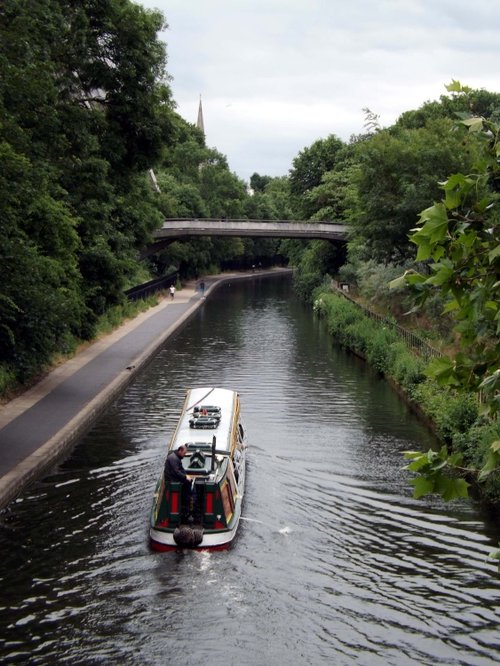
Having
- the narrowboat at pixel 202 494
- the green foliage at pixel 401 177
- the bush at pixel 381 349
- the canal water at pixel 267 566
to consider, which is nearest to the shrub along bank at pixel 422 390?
the bush at pixel 381 349

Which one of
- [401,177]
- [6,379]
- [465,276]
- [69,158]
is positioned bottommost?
[6,379]

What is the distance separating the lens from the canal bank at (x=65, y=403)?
19.7 metres

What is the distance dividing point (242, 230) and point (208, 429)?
167 feet

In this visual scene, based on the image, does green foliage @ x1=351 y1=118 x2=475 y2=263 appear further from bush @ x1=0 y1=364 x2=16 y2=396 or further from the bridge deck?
the bridge deck

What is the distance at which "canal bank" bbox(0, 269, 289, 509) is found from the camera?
64.5ft

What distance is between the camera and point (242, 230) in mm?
68562

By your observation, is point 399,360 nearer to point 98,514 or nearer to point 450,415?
point 450,415

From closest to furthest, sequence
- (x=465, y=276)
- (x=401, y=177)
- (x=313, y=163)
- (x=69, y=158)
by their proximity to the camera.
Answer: (x=465, y=276)
(x=69, y=158)
(x=401, y=177)
(x=313, y=163)

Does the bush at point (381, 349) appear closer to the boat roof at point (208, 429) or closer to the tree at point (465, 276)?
the boat roof at point (208, 429)

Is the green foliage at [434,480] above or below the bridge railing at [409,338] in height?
above

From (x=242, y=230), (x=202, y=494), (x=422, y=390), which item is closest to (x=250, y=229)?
(x=242, y=230)

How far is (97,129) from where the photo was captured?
1203 inches

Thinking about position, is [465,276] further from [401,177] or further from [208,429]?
[401,177]

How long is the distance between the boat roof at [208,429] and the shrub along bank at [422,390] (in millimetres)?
5268
